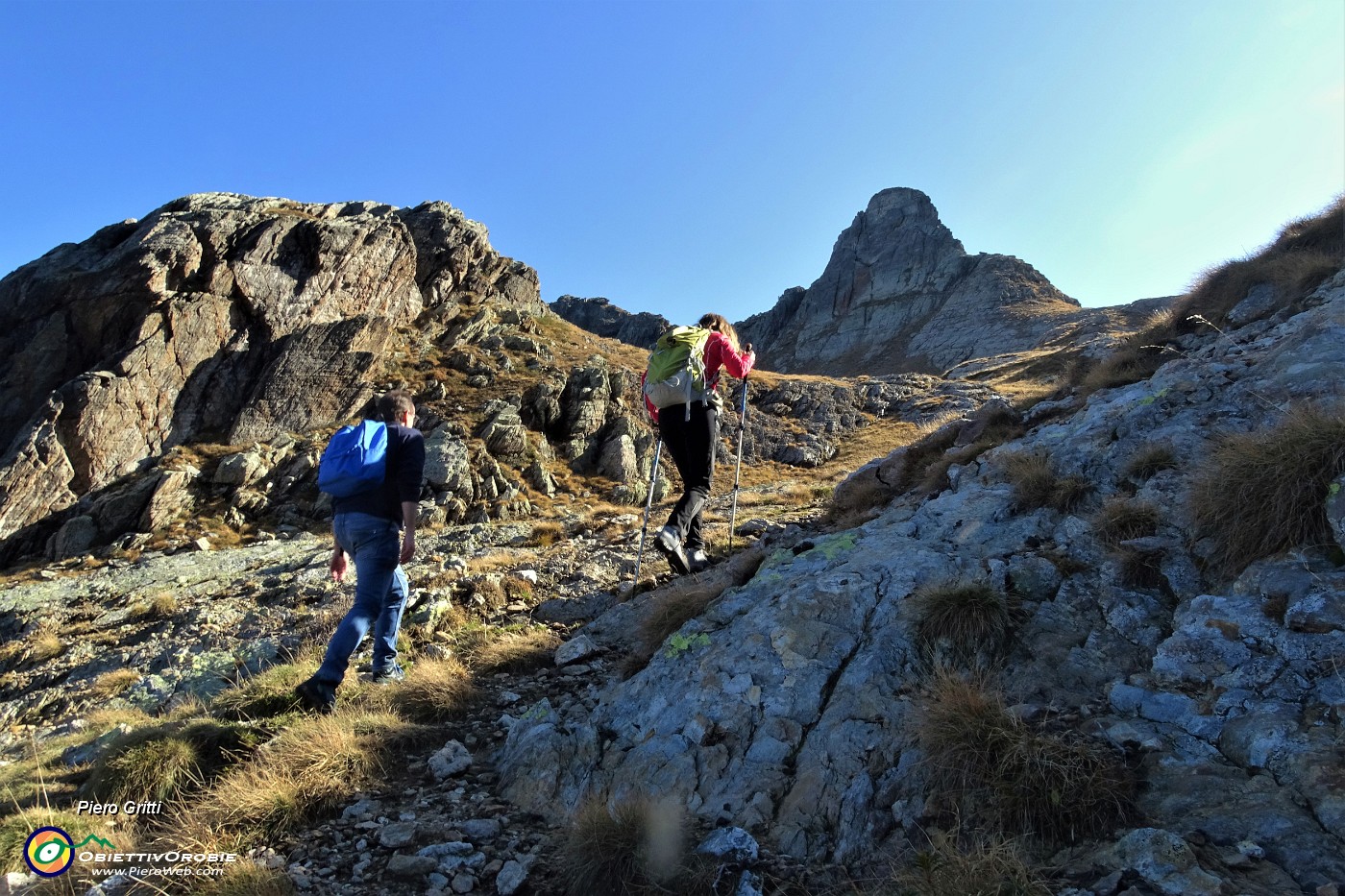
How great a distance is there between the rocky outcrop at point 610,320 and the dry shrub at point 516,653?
100 m

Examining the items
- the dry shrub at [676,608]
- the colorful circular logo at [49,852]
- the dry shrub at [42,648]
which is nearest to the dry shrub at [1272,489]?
the dry shrub at [676,608]

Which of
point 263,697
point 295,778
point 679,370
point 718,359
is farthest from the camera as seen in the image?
point 718,359

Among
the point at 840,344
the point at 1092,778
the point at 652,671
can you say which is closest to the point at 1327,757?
the point at 1092,778

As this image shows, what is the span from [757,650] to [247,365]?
29.7 metres

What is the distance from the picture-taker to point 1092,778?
279 cm

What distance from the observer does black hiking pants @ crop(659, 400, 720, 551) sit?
24.1ft

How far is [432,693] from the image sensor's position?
536 centimetres

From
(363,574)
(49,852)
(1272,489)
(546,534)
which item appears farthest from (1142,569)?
(546,534)

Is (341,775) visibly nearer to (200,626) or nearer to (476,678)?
(476,678)

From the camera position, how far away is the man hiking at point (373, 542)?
525 cm

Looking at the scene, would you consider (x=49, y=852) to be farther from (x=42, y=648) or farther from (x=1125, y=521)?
(x=42, y=648)

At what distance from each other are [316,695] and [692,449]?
432 cm

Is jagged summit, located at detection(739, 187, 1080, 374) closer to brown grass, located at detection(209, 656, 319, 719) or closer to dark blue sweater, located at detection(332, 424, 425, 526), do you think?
dark blue sweater, located at detection(332, 424, 425, 526)

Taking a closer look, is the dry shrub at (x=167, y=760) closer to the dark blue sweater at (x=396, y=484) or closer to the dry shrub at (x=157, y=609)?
the dark blue sweater at (x=396, y=484)
